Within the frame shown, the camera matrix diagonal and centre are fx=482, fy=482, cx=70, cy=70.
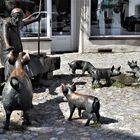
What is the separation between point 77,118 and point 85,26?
7.59m

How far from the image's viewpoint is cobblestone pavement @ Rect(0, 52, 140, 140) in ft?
20.8

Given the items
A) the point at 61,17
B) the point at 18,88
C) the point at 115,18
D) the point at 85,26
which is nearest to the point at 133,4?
the point at 115,18

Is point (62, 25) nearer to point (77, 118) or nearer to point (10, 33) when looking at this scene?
point (10, 33)

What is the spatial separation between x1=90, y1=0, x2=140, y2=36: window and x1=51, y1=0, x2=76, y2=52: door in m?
0.71

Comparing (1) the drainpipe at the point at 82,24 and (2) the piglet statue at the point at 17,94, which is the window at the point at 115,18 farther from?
(2) the piglet statue at the point at 17,94

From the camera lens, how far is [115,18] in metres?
14.9

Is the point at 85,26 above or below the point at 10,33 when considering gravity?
below

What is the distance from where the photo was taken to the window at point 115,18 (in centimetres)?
1467

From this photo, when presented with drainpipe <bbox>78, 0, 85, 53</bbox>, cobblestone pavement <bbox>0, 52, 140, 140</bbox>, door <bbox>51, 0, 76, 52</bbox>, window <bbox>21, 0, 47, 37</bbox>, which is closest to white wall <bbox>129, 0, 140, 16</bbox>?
drainpipe <bbox>78, 0, 85, 53</bbox>

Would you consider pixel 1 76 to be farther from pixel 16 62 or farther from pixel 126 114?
pixel 126 114

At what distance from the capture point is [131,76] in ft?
33.2

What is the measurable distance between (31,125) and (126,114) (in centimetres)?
152

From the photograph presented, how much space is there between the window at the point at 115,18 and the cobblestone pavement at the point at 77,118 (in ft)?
16.3

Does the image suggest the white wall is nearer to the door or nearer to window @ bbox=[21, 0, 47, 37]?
the door
